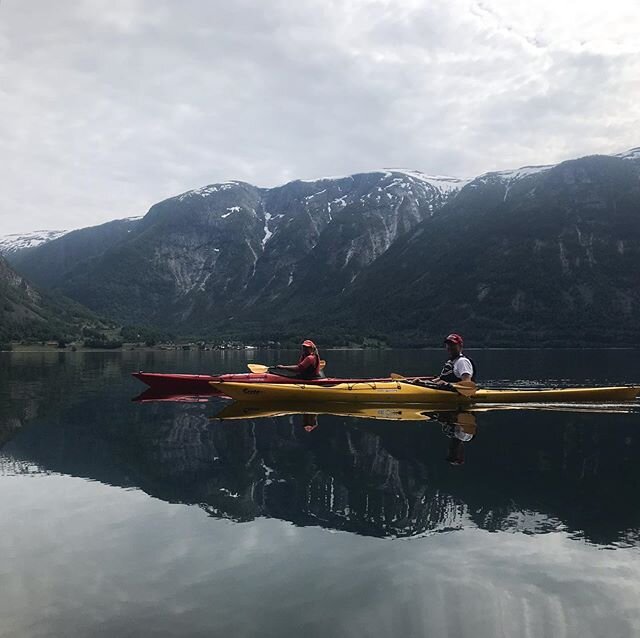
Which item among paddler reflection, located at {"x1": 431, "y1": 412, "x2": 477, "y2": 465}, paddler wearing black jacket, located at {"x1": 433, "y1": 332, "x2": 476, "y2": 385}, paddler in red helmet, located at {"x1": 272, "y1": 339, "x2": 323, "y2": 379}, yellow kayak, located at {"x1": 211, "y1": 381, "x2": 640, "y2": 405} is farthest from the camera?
paddler in red helmet, located at {"x1": 272, "y1": 339, "x2": 323, "y2": 379}

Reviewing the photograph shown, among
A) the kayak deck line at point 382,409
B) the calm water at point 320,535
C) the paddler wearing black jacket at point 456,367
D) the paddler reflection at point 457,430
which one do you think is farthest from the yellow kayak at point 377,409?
the calm water at point 320,535

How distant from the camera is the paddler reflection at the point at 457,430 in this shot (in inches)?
727

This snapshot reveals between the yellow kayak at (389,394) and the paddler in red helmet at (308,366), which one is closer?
the yellow kayak at (389,394)

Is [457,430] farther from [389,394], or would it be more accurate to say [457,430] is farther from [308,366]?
[308,366]

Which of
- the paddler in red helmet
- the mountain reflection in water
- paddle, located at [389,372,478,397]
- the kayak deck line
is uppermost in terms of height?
the paddler in red helmet

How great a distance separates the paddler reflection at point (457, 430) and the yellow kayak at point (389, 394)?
1194 mm

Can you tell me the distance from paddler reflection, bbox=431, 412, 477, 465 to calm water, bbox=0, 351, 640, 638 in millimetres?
144

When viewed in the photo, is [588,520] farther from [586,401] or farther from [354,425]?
[586,401]

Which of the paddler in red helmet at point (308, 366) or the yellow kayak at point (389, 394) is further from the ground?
the paddler in red helmet at point (308, 366)

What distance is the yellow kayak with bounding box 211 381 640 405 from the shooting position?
2864cm

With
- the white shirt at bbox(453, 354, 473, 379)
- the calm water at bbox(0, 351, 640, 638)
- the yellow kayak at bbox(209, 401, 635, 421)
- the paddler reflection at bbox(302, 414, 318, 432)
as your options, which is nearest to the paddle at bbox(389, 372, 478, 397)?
the white shirt at bbox(453, 354, 473, 379)

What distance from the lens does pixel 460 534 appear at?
11.7m

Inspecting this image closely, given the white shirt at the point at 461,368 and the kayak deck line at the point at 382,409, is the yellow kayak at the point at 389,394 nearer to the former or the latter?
the kayak deck line at the point at 382,409

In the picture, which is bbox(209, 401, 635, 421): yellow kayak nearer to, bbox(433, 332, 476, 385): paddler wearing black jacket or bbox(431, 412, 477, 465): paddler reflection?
bbox(431, 412, 477, 465): paddler reflection
